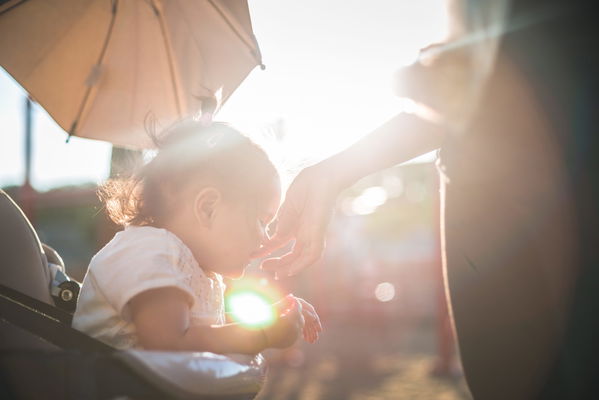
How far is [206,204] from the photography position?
1.63 m

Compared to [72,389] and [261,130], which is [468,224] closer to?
[72,389]

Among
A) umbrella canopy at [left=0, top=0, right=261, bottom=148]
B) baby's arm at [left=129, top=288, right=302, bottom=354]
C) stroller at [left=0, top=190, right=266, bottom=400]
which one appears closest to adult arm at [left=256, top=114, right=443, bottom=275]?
baby's arm at [left=129, top=288, right=302, bottom=354]

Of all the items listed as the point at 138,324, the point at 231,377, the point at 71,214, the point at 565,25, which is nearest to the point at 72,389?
the point at 231,377

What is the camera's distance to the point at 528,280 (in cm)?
109

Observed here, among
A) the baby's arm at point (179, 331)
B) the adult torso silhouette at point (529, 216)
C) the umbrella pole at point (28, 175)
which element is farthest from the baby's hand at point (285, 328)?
the umbrella pole at point (28, 175)

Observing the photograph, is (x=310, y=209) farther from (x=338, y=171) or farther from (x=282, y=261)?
(x=282, y=261)

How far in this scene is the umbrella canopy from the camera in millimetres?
2506

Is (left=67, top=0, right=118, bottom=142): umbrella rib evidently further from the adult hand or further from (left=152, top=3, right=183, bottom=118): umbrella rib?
the adult hand

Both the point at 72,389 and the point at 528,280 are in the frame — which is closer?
the point at 72,389

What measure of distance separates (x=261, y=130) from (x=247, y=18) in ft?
2.48

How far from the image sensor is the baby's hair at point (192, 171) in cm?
166

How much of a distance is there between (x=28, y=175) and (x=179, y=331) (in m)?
6.40

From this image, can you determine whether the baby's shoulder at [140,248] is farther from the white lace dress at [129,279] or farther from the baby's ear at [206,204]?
the baby's ear at [206,204]

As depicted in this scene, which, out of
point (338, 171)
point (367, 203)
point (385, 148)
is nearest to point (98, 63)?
point (338, 171)
